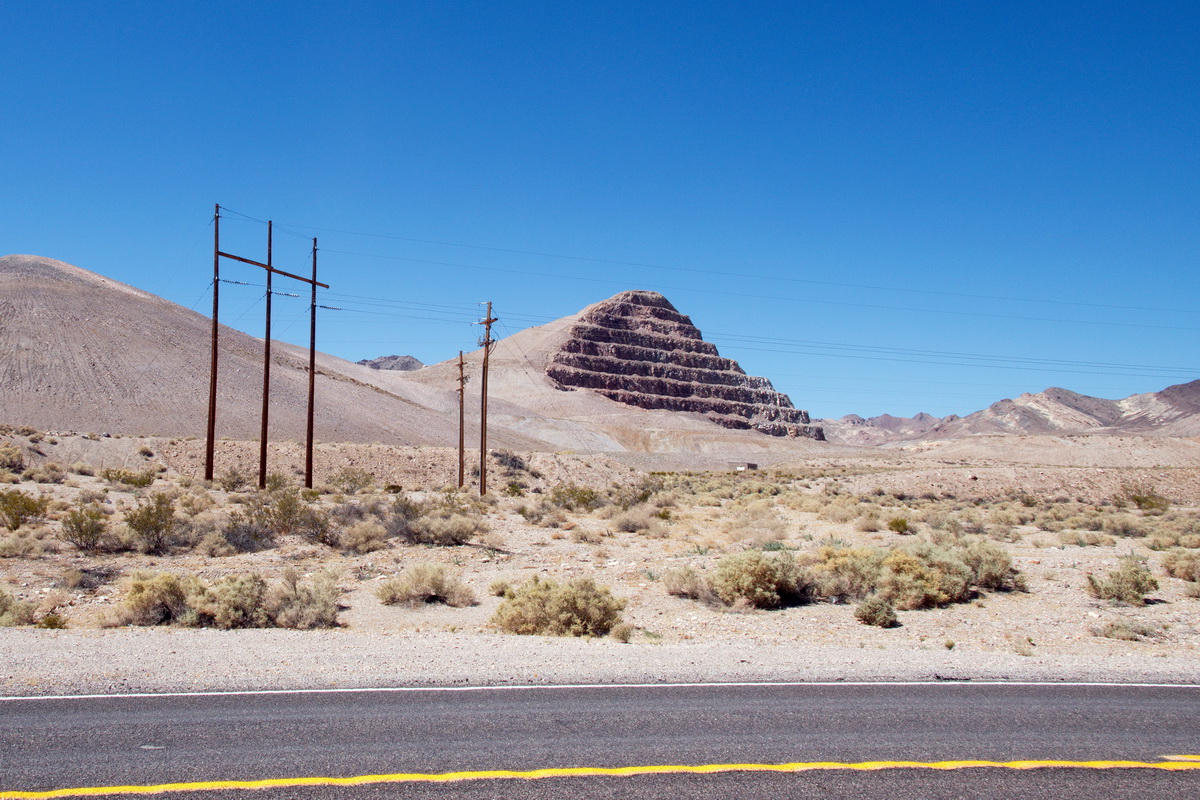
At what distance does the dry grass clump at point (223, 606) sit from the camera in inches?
496

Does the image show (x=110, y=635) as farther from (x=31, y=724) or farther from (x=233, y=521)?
(x=233, y=521)

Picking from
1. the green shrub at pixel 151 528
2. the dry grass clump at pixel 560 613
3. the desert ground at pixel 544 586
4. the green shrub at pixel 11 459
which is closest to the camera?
the desert ground at pixel 544 586

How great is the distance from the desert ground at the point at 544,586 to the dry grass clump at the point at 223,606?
5cm

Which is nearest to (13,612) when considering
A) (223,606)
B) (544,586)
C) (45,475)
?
(223,606)

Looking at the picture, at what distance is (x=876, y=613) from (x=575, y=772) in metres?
8.85

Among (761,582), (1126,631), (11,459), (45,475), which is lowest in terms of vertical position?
(1126,631)

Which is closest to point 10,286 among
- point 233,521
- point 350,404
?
point 350,404

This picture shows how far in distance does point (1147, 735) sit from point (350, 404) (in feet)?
256

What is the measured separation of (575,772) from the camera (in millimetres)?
6012

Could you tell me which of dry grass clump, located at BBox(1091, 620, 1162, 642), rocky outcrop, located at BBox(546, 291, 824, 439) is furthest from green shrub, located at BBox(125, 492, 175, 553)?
rocky outcrop, located at BBox(546, 291, 824, 439)

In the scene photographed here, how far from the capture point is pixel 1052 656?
1077 cm

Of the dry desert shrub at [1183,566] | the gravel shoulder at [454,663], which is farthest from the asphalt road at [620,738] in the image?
the dry desert shrub at [1183,566]

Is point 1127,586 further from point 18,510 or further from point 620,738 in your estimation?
point 18,510

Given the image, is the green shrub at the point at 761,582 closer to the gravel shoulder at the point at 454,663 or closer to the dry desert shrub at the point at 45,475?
the gravel shoulder at the point at 454,663
